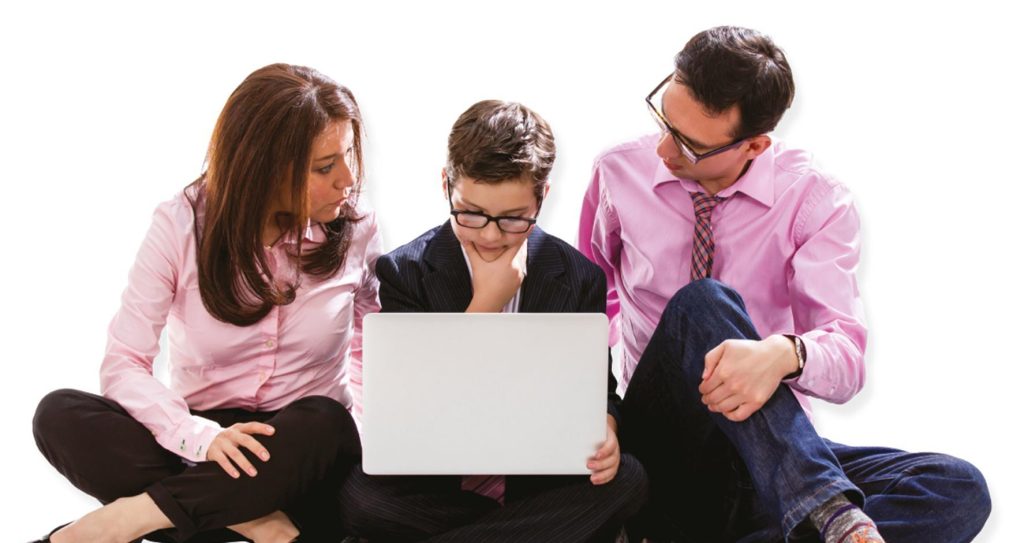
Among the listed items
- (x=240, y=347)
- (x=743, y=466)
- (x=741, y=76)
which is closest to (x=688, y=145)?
(x=741, y=76)

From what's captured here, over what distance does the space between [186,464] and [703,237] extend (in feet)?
3.95

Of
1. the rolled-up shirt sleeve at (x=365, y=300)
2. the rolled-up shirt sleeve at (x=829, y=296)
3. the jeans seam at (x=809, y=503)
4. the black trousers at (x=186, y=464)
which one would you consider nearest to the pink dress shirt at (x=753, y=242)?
the rolled-up shirt sleeve at (x=829, y=296)

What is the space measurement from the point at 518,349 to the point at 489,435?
0.57 feet

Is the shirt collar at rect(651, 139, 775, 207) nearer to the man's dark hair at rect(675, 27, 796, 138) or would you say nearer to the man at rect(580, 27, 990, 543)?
the man at rect(580, 27, 990, 543)

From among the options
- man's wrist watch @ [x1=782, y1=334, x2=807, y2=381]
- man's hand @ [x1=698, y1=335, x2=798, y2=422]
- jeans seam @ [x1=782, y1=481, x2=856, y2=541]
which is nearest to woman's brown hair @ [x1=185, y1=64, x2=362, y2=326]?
man's hand @ [x1=698, y1=335, x2=798, y2=422]

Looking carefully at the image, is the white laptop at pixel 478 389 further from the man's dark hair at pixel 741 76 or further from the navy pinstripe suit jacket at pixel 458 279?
the man's dark hair at pixel 741 76

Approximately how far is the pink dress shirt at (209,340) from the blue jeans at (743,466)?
0.66 m

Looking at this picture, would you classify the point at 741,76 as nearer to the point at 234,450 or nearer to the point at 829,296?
the point at 829,296

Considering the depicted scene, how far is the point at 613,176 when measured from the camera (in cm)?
280

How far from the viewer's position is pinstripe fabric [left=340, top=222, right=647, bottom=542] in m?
2.40

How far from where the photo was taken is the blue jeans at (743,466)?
7.47 ft

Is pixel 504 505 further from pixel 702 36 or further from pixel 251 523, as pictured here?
pixel 702 36

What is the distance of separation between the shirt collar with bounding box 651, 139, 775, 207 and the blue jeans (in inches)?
12.8

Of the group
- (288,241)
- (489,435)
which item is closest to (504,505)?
(489,435)
